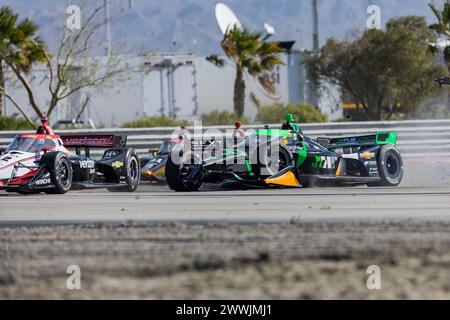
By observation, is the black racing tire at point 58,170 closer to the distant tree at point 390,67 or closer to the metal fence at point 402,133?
the metal fence at point 402,133

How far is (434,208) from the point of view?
12.2m

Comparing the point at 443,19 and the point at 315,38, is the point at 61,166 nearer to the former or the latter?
the point at 443,19

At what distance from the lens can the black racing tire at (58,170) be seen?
1616 cm

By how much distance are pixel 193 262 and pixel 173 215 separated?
370 cm

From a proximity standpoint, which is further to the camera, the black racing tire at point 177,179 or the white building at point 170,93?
the white building at point 170,93

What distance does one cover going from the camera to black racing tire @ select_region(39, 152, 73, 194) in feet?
53.0

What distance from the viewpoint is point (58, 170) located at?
16312mm

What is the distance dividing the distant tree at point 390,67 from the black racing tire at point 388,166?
29315 mm

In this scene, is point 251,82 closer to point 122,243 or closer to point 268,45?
point 268,45

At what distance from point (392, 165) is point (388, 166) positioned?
12 cm

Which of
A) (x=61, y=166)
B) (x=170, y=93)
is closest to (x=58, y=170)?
(x=61, y=166)

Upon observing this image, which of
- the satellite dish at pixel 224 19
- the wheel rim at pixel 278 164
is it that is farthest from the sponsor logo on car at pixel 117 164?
the satellite dish at pixel 224 19

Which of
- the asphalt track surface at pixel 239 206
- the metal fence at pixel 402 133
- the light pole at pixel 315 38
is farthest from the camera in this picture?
the light pole at pixel 315 38

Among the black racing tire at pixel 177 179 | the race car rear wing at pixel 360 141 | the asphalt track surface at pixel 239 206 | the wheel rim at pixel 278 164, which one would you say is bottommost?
the asphalt track surface at pixel 239 206
